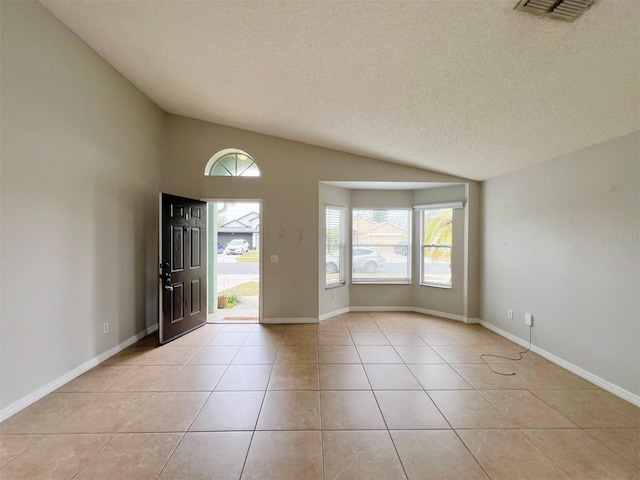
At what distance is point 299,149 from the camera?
4289mm

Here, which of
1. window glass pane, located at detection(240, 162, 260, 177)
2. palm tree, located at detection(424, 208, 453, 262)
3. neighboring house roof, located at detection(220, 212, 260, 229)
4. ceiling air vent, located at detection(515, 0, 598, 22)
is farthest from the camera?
neighboring house roof, located at detection(220, 212, 260, 229)

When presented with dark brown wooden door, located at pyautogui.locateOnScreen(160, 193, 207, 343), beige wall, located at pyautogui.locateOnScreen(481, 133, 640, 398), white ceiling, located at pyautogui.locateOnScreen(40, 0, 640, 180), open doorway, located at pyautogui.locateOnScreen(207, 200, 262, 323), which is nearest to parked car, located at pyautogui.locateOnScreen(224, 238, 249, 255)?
open doorway, located at pyautogui.locateOnScreen(207, 200, 262, 323)

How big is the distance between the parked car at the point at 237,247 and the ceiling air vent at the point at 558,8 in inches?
425

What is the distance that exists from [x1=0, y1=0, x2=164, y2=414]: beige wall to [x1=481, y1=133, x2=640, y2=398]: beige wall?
496 centimetres

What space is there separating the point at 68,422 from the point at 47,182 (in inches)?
75.9

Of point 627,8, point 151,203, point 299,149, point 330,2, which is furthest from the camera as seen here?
point 299,149

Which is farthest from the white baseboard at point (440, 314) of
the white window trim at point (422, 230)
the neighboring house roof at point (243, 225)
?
the neighboring house roof at point (243, 225)

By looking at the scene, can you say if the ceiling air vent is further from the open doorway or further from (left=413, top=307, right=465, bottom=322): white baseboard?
(left=413, top=307, right=465, bottom=322): white baseboard

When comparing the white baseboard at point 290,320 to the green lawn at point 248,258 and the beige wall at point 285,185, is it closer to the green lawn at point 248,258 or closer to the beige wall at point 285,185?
the beige wall at point 285,185

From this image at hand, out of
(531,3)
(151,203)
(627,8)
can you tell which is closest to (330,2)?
(531,3)

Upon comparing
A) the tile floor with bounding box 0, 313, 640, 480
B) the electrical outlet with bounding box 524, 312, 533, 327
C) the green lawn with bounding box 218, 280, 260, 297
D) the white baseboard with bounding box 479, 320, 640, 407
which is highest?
the electrical outlet with bounding box 524, 312, 533, 327

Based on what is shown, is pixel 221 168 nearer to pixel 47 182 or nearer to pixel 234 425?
pixel 47 182

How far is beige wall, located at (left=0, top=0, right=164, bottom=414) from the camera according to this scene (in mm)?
2090

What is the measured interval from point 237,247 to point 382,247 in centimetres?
782
